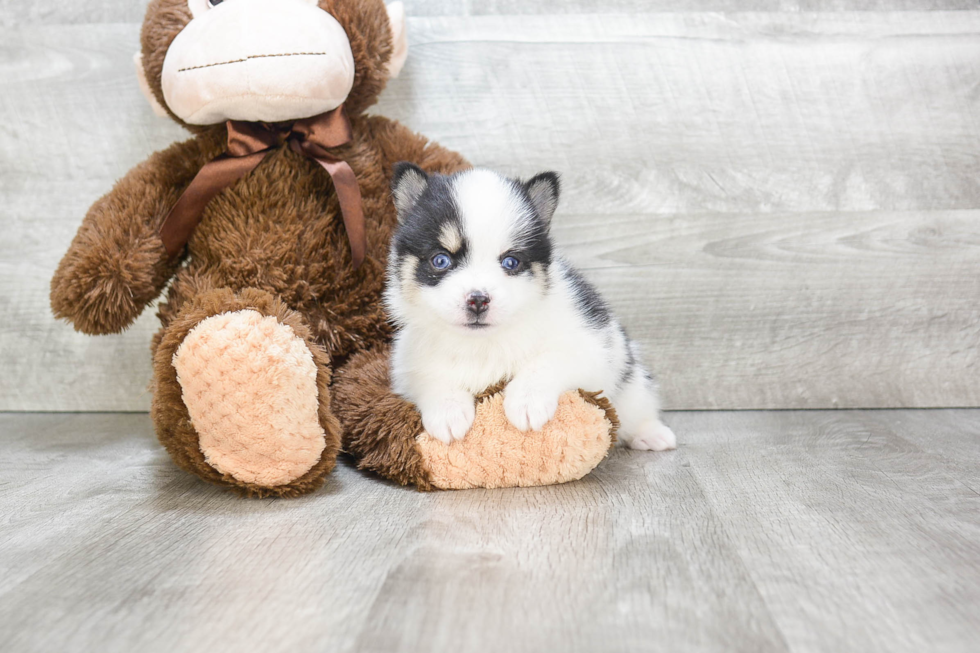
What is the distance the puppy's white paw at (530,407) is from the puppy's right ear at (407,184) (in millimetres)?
431

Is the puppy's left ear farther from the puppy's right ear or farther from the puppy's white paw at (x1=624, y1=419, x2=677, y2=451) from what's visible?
the puppy's white paw at (x1=624, y1=419, x2=677, y2=451)

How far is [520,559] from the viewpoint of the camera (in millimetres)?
1113

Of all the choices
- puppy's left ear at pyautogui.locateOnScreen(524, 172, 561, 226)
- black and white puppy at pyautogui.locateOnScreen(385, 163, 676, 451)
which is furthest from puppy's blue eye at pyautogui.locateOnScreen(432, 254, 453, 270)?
puppy's left ear at pyautogui.locateOnScreen(524, 172, 561, 226)

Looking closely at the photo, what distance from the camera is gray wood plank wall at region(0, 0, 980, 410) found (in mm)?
2047

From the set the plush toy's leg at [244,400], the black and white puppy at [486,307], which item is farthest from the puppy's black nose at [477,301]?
the plush toy's leg at [244,400]

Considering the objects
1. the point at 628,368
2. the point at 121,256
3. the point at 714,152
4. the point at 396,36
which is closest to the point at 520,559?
the point at 628,368

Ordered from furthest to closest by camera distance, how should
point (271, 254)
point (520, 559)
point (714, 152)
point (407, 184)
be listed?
point (714, 152), point (271, 254), point (407, 184), point (520, 559)

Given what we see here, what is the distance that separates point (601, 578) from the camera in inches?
41.3

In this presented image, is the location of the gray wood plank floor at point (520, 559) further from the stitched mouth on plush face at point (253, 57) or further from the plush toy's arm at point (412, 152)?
the stitched mouth on plush face at point (253, 57)

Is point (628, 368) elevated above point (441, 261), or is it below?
below

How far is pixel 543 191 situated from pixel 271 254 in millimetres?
591

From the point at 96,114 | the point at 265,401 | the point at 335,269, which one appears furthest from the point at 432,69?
the point at 265,401

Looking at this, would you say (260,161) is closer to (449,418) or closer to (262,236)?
(262,236)

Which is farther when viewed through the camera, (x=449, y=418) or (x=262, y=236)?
(x=262, y=236)
